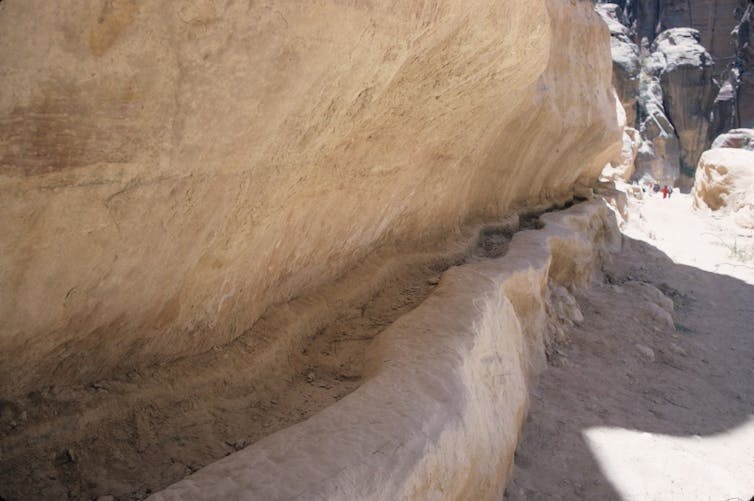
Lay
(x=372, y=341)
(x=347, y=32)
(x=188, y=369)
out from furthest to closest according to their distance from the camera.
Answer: (x=372, y=341)
(x=188, y=369)
(x=347, y=32)

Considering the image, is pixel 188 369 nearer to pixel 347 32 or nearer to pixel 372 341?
pixel 372 341

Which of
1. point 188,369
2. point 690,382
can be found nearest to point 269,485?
point 188,369

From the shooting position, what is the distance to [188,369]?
234 cm

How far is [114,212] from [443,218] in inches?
126

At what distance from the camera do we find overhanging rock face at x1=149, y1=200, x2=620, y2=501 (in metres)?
1.66

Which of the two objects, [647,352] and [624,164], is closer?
[647,352]

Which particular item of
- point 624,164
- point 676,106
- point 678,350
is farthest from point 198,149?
point 676,106

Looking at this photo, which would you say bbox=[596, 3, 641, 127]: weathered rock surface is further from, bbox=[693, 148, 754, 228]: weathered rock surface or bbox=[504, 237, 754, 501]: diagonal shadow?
bbox=[504, 237, 754, 501]: diagonal shadow

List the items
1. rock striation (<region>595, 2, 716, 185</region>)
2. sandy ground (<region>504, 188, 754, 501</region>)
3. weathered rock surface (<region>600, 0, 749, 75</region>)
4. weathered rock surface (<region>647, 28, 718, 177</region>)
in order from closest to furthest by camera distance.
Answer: sandy ground (<region>504, 188, 754, 501</region>), rock striation (<region>595, 2, 716, 185</region>), weathered rock surface (<region>647, 28, 718, 177</region>), weathered rock surface (<region>600, 0, 749, 75</region>)

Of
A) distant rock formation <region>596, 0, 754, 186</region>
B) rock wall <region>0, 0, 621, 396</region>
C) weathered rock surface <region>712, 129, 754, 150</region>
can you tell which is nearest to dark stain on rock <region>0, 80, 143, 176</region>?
rock wall <region>0, 0, 621, 396</region>

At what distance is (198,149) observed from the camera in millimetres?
1814

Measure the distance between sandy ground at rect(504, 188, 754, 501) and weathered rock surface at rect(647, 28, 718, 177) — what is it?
26.9 m

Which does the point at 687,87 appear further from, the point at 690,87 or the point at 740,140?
the point at 740,140

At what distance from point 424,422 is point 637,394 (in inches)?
108
